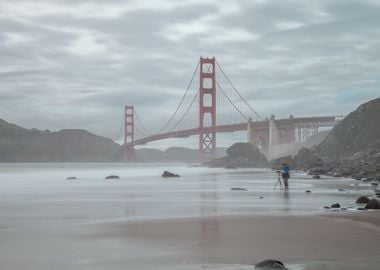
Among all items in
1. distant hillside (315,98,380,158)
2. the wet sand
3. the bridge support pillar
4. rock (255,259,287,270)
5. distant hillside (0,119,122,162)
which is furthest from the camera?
distant hillside (0,119,122,162)

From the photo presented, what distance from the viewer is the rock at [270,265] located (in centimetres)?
500

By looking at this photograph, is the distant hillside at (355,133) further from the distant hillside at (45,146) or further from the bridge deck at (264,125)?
the distant hillside at (45,146)

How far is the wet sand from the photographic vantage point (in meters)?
5.51

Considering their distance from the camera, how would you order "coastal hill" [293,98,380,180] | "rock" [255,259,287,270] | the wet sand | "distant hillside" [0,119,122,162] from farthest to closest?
1. "distant hillside" [0,119,122,162]
2. "coastal hill" [293,98,380,180]
3. the wet sand
4. "rock" [255,259,287,270]

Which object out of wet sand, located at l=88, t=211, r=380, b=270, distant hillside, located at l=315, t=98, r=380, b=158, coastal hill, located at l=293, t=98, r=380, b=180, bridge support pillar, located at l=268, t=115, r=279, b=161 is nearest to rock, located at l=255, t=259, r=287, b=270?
wet sand, located at l=88, t=211, r=380, b=270

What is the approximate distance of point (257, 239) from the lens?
22.6 feet

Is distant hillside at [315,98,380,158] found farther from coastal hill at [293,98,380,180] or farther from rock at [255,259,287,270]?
rock at [255,259,287,270]

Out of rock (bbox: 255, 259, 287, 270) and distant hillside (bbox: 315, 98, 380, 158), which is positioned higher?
distant hillside (bbox: 315, 98, 380, 158)

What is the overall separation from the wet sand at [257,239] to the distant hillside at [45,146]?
9941cm

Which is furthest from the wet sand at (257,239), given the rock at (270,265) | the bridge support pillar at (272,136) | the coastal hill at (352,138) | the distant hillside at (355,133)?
the bridge support pillar at (272,136)

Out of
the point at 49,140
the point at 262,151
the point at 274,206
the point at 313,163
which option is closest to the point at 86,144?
the point at 49,140

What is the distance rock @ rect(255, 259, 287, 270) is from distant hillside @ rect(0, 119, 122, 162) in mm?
102948

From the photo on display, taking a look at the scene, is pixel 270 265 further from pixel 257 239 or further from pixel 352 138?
pixel 352 138

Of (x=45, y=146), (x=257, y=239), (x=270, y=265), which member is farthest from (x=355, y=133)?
(x=45, y=146)
